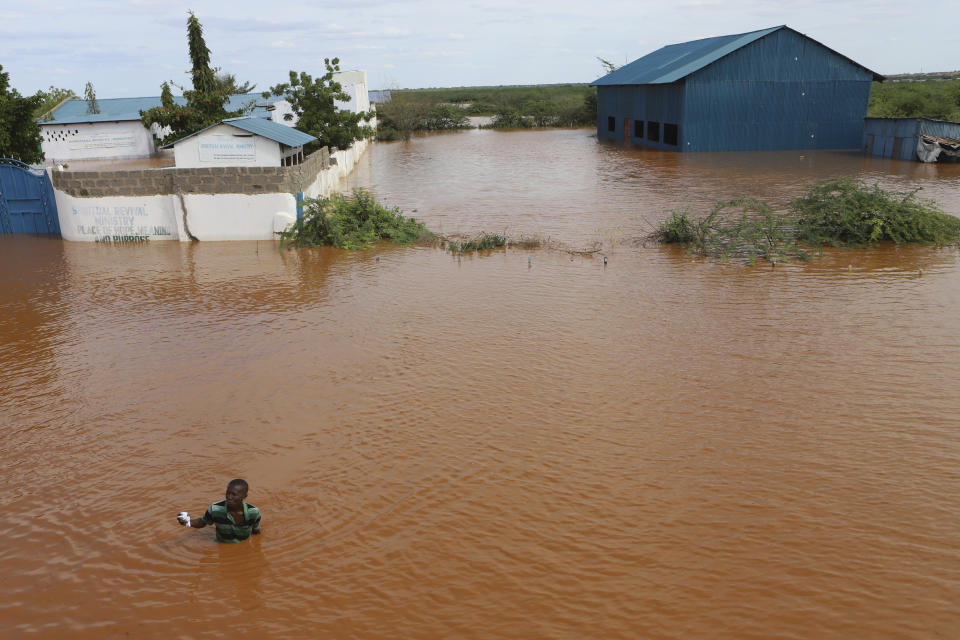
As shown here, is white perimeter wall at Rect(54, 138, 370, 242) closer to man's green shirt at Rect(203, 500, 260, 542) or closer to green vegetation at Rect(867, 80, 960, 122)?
man's green shirt at Rect(203, 500, 260, 542)

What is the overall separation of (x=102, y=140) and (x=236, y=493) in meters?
41.2

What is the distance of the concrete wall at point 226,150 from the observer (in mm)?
19344

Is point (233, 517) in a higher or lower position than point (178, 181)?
lower

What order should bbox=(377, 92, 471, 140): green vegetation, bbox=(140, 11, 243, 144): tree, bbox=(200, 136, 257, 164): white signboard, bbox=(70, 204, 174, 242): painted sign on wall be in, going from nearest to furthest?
bbox=(200, 136, 257, 164): white signboard → bbox=(70, 204, 174, 242): painted sign on wall → bbox=(140, 11, 243, 144): tree → bbox=(377, 92, 471, 140): green vegetation

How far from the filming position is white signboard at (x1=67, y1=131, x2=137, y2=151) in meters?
40.1

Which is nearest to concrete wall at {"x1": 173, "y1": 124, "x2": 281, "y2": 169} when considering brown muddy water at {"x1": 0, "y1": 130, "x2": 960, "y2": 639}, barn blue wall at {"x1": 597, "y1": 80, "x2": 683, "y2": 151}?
brown muddy water at {"x1": 0, "y1": 130, "x2": 960, "y2": 639}

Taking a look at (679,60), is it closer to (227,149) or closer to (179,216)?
(227,149)

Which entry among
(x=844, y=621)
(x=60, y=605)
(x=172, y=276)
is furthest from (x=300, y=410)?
(x=172, y=276)

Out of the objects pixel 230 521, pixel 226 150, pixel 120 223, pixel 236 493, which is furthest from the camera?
pixel 120 223

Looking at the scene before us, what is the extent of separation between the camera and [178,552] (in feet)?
21.5

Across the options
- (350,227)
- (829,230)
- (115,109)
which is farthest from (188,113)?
(829,230)

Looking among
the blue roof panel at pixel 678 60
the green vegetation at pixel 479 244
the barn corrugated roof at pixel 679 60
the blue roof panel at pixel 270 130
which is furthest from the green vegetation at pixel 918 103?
the blue roof panel at pixel 270 130

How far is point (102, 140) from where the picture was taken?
4041 cm

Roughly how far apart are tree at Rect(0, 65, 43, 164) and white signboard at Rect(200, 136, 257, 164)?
1045 centimetres
